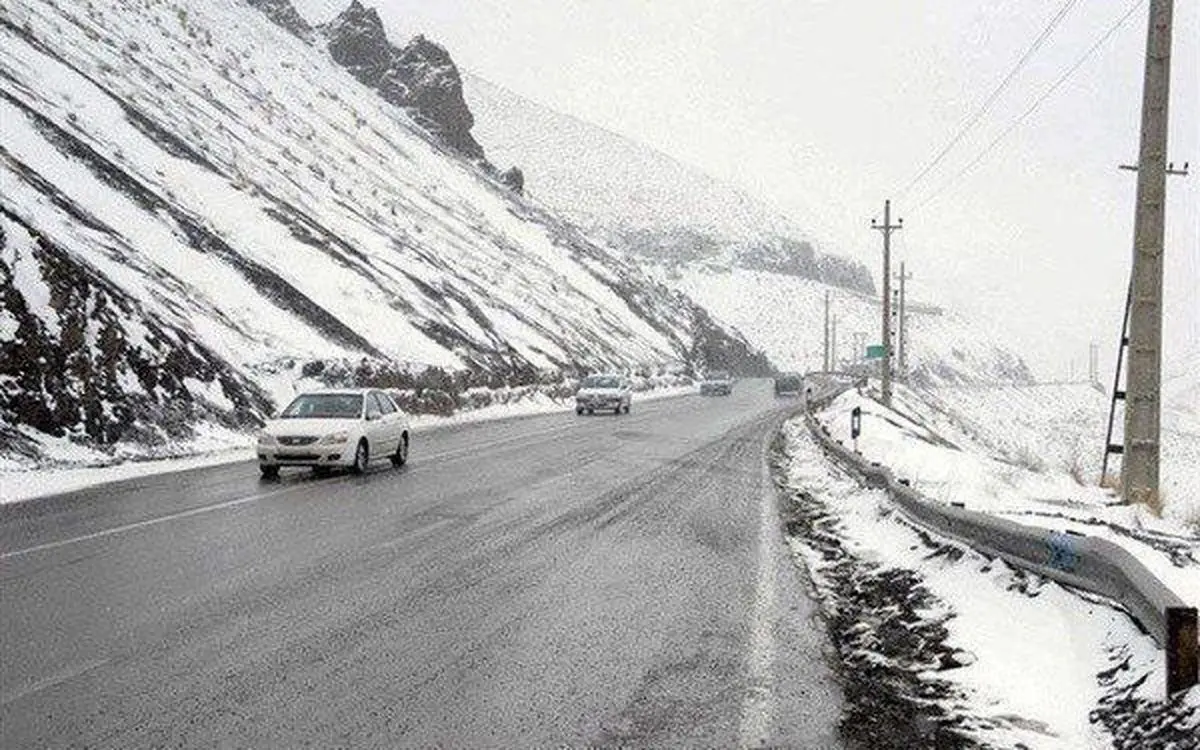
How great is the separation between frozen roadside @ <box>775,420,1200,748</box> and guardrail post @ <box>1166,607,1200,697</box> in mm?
98

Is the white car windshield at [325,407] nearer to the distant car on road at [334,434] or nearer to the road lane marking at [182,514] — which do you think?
the distant car on road at [334,434]

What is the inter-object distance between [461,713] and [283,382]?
998 inches

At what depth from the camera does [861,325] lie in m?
171

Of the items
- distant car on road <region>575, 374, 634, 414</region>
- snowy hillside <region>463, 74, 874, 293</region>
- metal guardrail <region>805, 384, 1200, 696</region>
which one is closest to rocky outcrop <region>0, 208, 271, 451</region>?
metal guardrail <region>805, 384, 1200, 696</region>

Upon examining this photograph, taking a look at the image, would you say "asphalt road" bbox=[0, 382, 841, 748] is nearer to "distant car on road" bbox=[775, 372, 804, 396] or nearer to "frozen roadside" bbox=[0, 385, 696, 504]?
"frozen roadside" bbox=[0, 385, 696, 504]

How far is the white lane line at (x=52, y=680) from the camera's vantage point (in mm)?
5148

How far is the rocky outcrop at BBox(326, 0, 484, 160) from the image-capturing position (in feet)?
317

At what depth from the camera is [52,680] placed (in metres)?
5.45

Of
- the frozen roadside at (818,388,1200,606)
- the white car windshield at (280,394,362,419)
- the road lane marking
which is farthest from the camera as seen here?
the white car windshield at (280,394,362,419)

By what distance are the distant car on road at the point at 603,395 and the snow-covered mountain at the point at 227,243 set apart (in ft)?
18.6

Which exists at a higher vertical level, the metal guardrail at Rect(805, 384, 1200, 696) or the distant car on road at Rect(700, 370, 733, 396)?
the distant car on road at Rect(700, 370, 733, 396)

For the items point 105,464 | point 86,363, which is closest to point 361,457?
point 105,464

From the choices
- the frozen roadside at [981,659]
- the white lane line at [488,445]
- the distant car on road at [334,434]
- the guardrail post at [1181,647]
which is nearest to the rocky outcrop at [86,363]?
the distant car on road at [334,434]

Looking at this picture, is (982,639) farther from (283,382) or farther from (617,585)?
(283,382)
